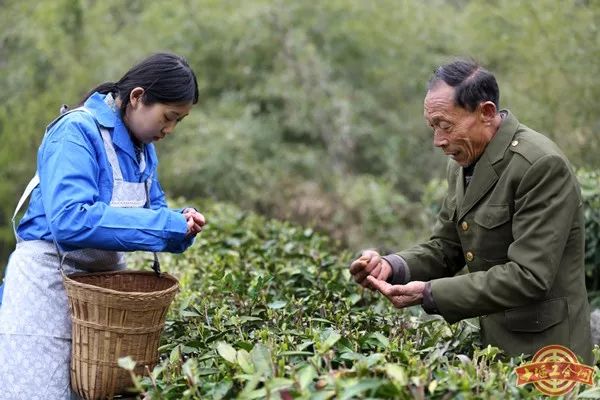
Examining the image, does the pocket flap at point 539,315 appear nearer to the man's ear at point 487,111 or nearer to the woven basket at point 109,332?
the man's ear at point 487,111

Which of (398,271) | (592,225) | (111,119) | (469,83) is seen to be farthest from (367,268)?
(592,225)

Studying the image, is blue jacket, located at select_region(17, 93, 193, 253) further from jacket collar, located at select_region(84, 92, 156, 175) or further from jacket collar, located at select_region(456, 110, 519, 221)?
jacket collar, located at select_region(456, 110, 519, 221)

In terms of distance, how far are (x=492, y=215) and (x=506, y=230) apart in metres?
0.07

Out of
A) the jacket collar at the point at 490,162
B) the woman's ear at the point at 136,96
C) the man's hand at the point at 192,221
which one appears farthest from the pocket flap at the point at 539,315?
the woman's ear at the point at 136,96

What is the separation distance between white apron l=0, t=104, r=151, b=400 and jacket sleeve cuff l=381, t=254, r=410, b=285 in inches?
43.5

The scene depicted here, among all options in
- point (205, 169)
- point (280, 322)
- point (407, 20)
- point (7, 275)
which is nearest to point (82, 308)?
point (7, 275)

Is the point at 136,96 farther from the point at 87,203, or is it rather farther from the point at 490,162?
the point at 490,162

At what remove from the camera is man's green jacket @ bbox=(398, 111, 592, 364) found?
2.71 meters

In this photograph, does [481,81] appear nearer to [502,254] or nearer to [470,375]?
[502,254]

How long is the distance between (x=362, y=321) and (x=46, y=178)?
4.42ft

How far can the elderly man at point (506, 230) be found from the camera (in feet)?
8.93

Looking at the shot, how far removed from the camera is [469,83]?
2.88 meters

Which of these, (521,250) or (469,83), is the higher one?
(469,83)

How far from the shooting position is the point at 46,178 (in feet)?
9.18
